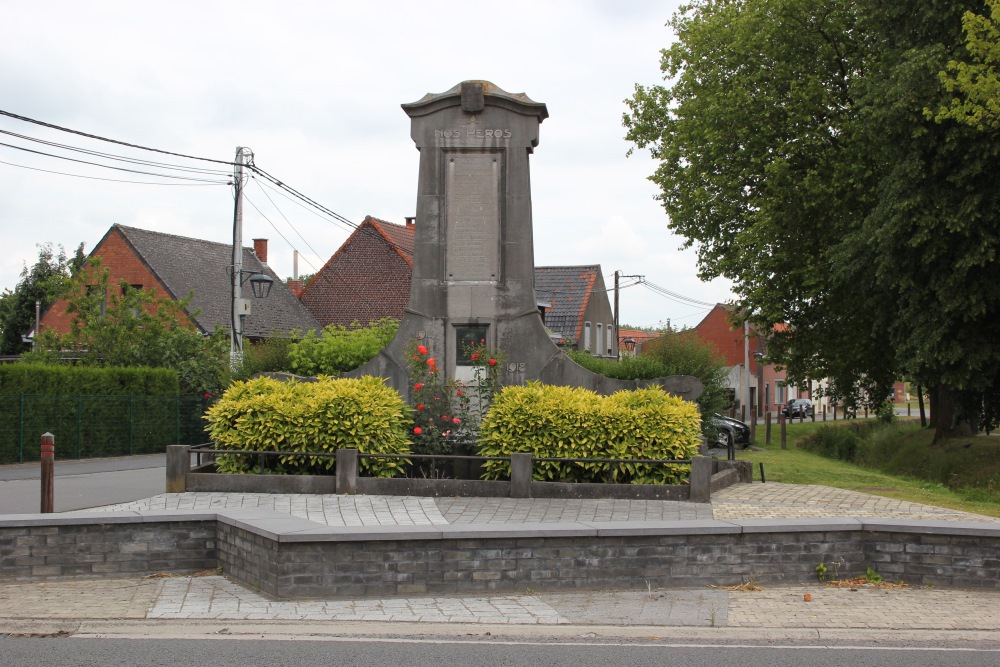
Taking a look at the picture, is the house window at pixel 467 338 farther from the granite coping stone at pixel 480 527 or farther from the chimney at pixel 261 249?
the chimney at pixel 261 249

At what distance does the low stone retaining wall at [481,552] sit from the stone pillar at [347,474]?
267 centimetres

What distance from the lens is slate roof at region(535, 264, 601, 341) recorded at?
5128 centimetres

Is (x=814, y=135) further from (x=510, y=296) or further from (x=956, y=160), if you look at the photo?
(x=510, y=296)

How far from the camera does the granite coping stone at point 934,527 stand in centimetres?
945

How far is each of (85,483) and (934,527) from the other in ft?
49.7

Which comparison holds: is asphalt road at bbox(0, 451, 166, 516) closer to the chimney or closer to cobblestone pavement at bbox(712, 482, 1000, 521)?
cobblestone pavement at bbox(712, 482, 1000, 521)

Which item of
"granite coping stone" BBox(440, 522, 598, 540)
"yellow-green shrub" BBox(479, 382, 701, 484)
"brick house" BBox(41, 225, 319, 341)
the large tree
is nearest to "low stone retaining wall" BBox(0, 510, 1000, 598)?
"granite coping stone" BBox(440, 522, 598, 540)

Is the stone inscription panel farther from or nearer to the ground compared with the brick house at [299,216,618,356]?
nearer to the ground

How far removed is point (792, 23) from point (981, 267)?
1140 cm

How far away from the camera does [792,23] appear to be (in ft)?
96.6

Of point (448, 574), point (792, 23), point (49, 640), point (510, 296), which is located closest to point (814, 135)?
point (792, 23)

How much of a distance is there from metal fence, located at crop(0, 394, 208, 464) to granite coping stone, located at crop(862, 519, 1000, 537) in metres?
18.7

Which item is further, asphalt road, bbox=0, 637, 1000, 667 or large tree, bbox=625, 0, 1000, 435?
large tree, bbox=625, 0, 1000, 435

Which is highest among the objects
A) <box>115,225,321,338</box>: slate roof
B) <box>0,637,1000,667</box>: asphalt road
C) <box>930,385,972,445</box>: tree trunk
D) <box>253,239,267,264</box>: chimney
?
<box>253,239,267,264</box>: chimney
